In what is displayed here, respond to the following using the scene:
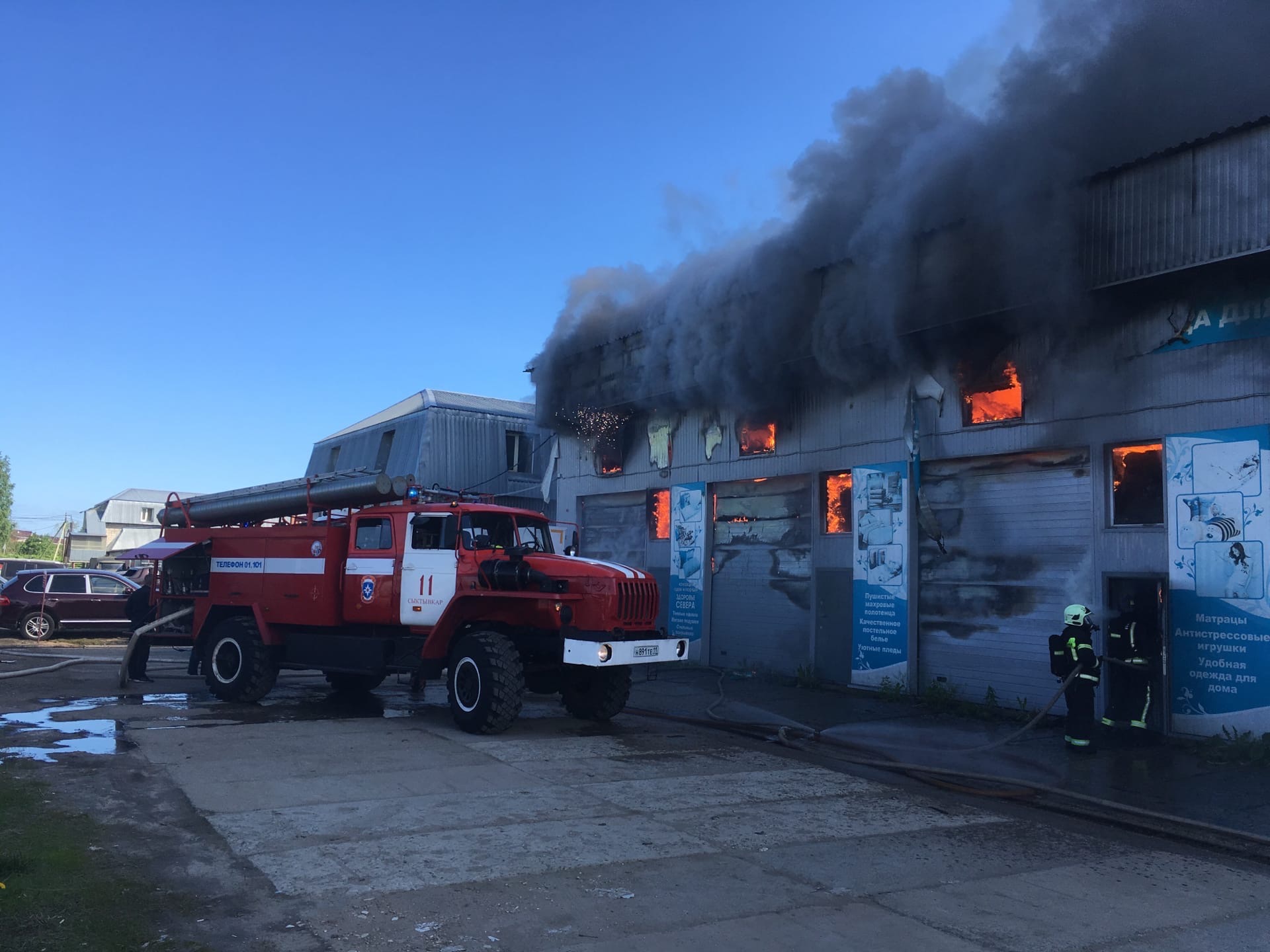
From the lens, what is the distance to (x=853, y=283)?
1350cm

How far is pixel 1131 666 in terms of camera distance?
10.2 m

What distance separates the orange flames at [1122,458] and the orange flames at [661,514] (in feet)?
27.1

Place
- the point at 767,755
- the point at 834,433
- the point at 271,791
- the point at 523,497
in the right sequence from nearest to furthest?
the point at 271,791 → the point at 767,755 → the point at 834,433 → the point at 523,497

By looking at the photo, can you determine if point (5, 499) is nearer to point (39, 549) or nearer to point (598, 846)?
point (39, 549)

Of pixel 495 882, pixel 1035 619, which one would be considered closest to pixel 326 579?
pixel 495 882

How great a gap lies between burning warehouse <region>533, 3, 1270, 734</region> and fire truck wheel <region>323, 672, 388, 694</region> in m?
5.95

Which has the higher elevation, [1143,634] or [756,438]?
[756,438]

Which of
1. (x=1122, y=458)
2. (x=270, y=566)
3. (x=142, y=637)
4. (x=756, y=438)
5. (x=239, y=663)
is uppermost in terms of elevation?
(x=756, y=438)

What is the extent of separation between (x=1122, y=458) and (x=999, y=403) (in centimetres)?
175

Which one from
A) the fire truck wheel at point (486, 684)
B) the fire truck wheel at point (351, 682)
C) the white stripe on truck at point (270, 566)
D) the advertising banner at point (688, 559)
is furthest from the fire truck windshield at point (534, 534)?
the advertising banner at point (688, 559)

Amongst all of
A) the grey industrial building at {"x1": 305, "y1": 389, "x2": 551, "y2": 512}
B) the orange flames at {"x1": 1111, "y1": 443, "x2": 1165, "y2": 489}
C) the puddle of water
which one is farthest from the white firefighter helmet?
the grey industrial building at {"x1": 305, "y1": 389, "x2": 551, "y2": 512}

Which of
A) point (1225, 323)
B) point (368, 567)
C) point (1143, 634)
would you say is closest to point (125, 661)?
point (368, 567)

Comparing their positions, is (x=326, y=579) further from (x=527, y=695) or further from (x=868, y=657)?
(x=868, y=657)

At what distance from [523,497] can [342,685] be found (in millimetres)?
13186
